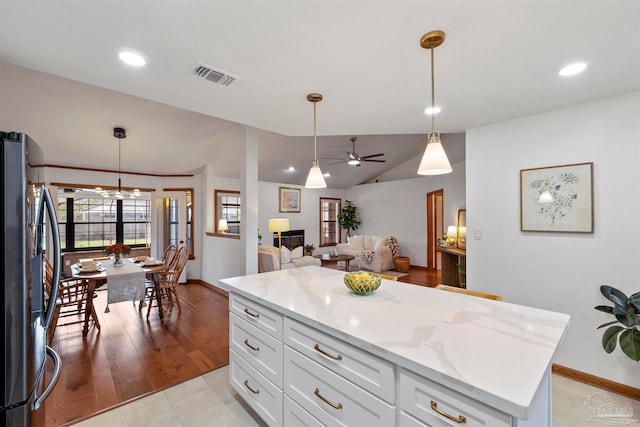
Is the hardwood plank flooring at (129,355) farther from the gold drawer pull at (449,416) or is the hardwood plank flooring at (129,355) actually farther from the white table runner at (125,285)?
the gold drawer pull at (449,416)

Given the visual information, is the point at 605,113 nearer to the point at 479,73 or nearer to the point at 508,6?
the point at 479,73

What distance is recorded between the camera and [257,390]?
182cm

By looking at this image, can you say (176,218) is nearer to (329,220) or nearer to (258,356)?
(329,220)

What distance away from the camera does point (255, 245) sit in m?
3.69

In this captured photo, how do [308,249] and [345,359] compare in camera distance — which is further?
[308,249]

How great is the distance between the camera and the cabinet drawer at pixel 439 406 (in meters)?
0.86

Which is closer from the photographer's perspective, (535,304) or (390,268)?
(535,304)

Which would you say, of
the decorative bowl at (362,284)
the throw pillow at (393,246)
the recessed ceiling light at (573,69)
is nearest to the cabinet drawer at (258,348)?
the decorative bowl at (362,284)

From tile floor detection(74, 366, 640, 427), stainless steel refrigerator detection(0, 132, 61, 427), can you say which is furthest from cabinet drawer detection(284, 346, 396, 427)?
stainless steel refrigerator detection(0, 132, 61, 427)

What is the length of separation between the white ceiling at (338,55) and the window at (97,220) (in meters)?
4.00

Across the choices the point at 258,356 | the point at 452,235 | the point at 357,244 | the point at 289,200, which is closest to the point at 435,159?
the point at 258,356

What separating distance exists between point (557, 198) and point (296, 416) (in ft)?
8.95

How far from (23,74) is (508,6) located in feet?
14.5

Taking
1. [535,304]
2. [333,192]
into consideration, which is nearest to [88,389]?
[535,304]
